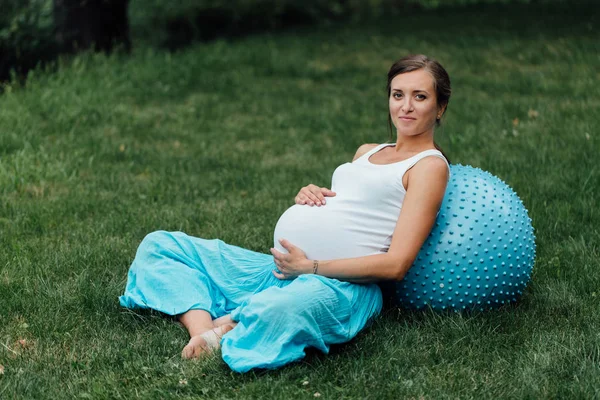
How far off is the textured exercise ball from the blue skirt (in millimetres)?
247

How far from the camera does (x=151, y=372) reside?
11.3 ft

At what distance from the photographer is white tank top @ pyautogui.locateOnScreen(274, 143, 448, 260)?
12.2 feet

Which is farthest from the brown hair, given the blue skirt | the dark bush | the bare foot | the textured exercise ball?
the dark bush

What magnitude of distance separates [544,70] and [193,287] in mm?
6402

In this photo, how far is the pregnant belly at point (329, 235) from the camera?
3.71 metres

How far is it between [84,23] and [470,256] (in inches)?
320

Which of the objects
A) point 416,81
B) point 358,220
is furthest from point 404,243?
point 416,81

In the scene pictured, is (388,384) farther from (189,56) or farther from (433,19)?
(433,19)

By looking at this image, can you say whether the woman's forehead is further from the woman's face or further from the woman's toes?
the woman's toes

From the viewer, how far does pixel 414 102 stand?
377cm

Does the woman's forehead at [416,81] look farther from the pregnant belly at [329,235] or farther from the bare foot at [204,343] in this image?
the bare foot at [204,343]

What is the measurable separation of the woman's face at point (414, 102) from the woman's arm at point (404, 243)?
0.71 feet

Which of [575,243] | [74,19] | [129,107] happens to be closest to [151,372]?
[575,243]

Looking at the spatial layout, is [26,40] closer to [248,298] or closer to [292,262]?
[248,298]
